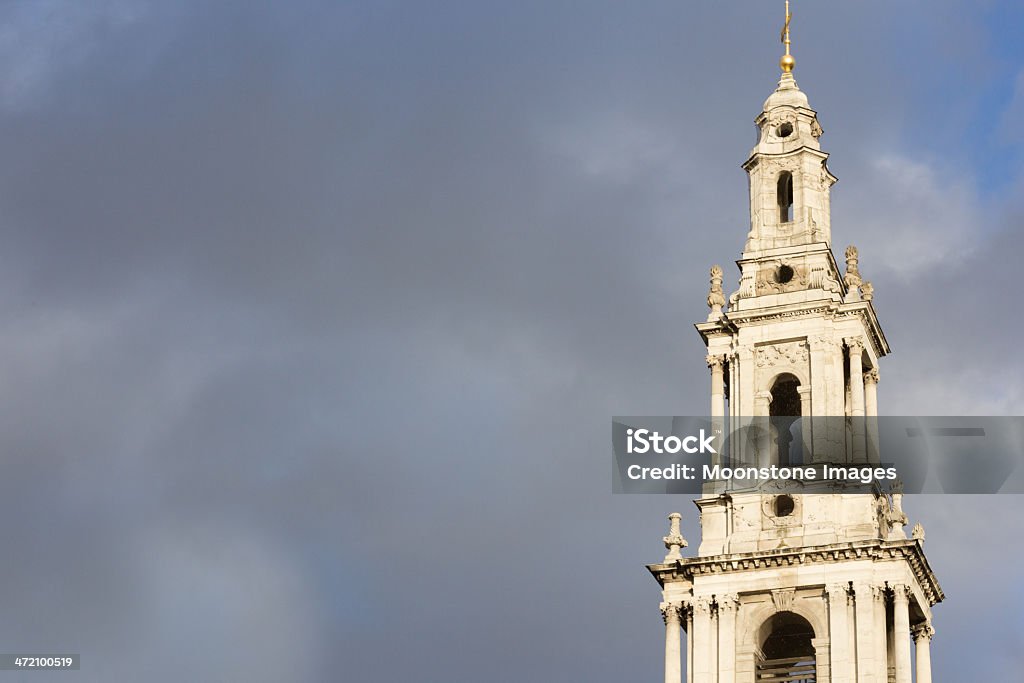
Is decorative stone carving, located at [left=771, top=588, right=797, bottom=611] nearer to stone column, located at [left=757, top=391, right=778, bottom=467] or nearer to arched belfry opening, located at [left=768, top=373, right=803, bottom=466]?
stone column, located at [left=757, top=391, right=778, bottom=467]

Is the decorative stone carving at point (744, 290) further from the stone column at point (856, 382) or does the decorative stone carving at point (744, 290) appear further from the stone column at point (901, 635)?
the stone column at point (901, 635)

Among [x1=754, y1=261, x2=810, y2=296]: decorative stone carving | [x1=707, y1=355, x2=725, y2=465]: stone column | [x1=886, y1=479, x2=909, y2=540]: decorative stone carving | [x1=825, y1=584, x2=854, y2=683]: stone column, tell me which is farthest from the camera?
[x1=754, y1=261, x2=810, y2=296]: decorative stone carving

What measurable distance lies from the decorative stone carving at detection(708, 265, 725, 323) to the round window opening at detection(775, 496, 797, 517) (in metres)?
7.94

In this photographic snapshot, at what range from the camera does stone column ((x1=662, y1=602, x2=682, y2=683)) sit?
82250 millimetres

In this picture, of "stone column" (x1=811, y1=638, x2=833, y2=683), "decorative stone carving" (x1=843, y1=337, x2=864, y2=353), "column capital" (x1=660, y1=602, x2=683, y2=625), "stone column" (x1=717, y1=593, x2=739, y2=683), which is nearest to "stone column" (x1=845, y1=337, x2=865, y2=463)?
"decorative stone carving" (x1=843, y1=337, x2=864, y2=353)

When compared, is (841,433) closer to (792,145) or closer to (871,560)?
(871,560)

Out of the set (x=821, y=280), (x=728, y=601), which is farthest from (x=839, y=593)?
(x=821, y=280)

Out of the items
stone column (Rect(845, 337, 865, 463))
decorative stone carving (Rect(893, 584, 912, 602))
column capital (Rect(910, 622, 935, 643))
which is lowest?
column capital (Rect(910, 622, 935, 643))

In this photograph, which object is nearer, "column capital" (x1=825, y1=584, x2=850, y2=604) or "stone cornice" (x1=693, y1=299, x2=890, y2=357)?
"column capital" (x1=825, y1=584, x2=850, y2=604)

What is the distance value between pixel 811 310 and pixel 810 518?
8196mm

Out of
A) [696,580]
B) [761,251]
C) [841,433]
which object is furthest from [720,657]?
[761,251]

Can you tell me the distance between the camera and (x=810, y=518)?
83.2 metres

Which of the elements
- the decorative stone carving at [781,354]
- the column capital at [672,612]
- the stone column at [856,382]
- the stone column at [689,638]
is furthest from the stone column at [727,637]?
the decorative stone carving at [781,354]

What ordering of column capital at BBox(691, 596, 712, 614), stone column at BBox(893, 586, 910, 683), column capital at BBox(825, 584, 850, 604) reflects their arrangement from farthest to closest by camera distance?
column capital at BBox(691, 596, 712, 614)
column capital at BBox(825, 584, 850, 604)
stone column at BBox(893, 586, 910, 683)
